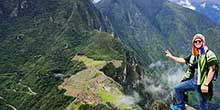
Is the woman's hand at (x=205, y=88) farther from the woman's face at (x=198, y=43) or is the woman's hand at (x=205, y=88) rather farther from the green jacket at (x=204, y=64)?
the woman's face at (x=198, y=43)

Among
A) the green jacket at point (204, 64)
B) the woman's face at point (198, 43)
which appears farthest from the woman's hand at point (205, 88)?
the woman's face at point (198, 43)

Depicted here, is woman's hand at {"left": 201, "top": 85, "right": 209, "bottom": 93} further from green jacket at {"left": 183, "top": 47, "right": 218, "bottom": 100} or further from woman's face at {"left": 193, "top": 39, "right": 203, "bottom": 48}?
woman's face at {"left": 193, "top": 39, "right": 203, "bottom": 48}

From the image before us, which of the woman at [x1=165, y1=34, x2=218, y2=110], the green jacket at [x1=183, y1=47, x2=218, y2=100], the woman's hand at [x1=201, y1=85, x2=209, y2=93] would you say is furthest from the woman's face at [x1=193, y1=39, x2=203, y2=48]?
the woman's hand at [x1=201, y1=85, x2=209, y2=93]

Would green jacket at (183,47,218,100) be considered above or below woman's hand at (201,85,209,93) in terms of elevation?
above

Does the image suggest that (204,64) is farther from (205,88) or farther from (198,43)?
(205,88)

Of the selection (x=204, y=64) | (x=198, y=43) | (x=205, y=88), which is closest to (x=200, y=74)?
(x=204, y=64)

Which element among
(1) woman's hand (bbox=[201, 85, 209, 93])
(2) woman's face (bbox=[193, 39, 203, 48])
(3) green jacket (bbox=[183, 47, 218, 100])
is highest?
(2) woman's face (bbox=[193, 39, 203, 48])

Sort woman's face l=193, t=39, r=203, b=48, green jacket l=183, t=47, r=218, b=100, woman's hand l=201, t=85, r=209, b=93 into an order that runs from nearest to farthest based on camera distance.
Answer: woman's hand l=201, t=85, r=209, b=93
green jacket l=183, t=47, r=218, b=100
woman's face l=193, t=39, r=203, b=48

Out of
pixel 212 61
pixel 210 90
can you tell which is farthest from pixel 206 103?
pixel 212 61

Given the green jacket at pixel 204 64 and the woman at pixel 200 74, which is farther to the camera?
the green jacket at pixel 204 64

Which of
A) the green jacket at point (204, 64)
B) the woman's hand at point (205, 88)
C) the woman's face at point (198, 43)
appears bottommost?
the woman's hand at point (205, 88)

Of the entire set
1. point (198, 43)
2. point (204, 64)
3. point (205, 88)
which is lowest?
point (205, 88)

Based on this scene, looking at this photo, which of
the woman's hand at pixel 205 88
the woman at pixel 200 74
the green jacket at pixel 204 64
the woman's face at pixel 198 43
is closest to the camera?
the woman's hand at pixel 205 88

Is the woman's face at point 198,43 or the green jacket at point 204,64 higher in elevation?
the woman's face at point 198,43
